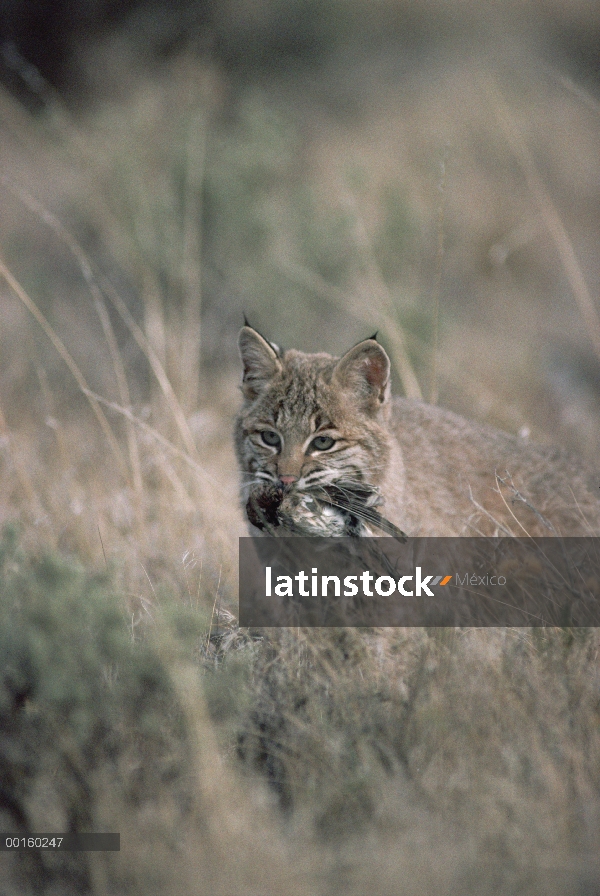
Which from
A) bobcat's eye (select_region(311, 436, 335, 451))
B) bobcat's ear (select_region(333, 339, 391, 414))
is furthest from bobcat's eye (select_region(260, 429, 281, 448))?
bobcat's ear (select_region(333, 339, 391, 414))

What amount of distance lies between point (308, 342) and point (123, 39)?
969 centimetres

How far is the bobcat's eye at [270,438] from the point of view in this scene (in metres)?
4.46

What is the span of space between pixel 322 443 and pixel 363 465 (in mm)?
247

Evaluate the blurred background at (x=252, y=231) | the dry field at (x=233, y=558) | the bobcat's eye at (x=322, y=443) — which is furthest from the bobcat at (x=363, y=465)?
the blurred background at (x=252, y=231)

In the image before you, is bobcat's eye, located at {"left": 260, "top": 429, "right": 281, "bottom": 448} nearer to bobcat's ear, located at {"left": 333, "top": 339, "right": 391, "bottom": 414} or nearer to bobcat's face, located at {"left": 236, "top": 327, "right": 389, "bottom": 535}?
bobcat's face, located at {"left": 236, "top": 327, "right": 389, "bottom": 535}

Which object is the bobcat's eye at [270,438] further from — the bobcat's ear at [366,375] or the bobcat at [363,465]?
the bobcat's ear at [366,375]


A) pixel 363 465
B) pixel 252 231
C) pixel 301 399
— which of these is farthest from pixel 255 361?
pixel 252 231

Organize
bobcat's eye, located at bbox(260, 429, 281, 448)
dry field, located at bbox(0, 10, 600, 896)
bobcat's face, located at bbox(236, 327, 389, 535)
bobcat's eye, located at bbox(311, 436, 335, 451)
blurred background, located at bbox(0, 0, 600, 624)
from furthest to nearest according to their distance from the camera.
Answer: blurred background, located at bbox(0, 0, 600, 624) → bobcat's eye, located at bbox(260, 429, 281, 448) → bobcat's eye, located at bbox(311, 436, 335, 451) → bobcat's face, located at bbox(236, 327, 389, 535) → dry field, located at bbox(0, 10, 600, 896)

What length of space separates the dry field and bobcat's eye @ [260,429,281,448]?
29.8 inches

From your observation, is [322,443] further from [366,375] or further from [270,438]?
[366,375]

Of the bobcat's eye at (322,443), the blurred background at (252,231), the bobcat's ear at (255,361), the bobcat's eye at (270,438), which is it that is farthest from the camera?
the blurred background at (252,231)

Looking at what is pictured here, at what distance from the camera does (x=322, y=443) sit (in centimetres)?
435

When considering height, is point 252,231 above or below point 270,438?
above

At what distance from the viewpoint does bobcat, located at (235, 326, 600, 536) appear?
4184mm
